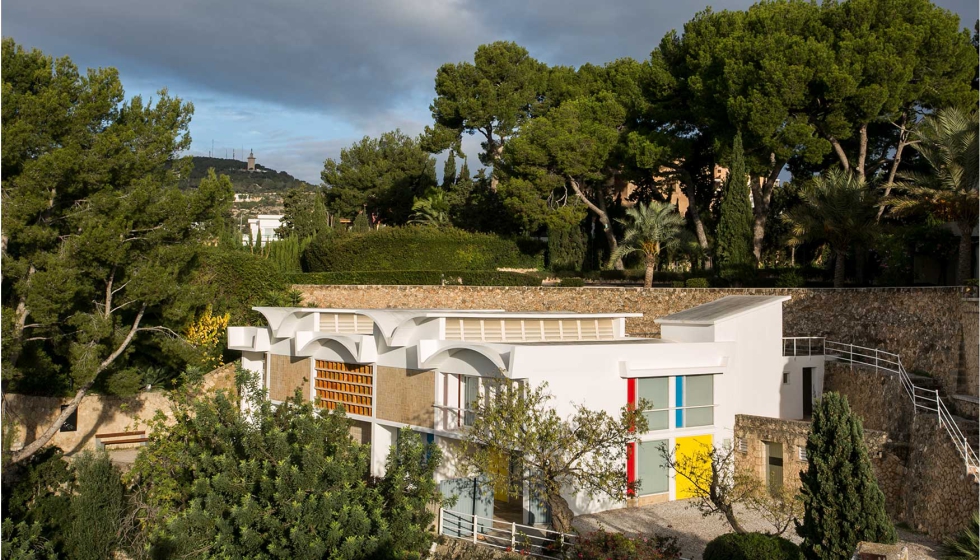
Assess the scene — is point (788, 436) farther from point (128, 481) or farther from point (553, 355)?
point (128, 481)

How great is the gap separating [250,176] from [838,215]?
134 metres

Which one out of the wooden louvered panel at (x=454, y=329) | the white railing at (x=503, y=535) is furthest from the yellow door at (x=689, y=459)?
the wooden louvered panel at (x=454, y=329)

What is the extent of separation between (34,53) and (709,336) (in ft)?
65.8

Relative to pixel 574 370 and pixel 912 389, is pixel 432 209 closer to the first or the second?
pixel 574 370

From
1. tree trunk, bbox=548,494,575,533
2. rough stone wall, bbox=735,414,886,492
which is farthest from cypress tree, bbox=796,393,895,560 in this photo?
rough stone wall, bbox=735,414,886,492

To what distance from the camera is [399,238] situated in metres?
42.2

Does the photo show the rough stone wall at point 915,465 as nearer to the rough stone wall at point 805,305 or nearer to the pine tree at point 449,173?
the rough stone wall at point 805,305

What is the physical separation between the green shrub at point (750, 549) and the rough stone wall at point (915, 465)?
13.6 feet

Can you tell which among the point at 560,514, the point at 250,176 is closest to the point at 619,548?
the point at 560,514

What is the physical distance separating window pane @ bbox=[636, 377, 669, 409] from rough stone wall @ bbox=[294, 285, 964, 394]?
24.7 ft

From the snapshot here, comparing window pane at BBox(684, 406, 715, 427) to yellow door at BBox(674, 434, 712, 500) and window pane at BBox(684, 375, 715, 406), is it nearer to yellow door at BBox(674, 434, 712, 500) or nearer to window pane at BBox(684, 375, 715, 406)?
window pane at BBox(684, 375, 715, 406)

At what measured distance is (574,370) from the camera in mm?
20500

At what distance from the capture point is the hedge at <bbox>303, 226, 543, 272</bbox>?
42.0 metres

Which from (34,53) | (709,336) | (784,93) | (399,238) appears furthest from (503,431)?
(399,238)
